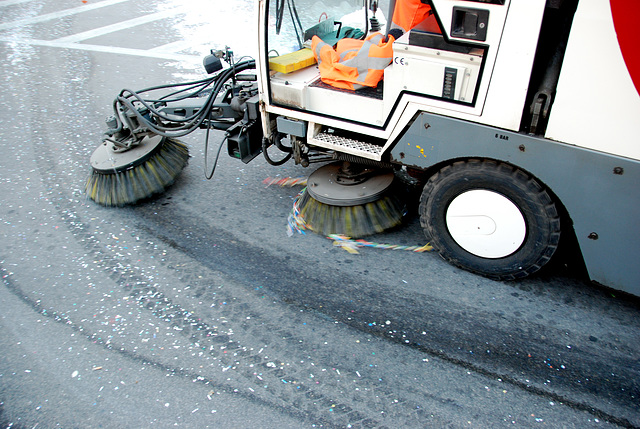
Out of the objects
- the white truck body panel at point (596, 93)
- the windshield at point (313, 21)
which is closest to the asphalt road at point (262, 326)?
the white truck body panel at point (596, 93)

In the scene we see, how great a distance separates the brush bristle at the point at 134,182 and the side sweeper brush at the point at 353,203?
1.29 meters

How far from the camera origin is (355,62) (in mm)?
3133

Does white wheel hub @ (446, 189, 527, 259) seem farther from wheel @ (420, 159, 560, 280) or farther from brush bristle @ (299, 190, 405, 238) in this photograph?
brush bristle @ (299, 190, 405, 238)

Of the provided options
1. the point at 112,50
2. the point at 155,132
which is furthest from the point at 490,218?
the point at 112,50

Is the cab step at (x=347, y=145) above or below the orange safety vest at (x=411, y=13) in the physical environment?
below

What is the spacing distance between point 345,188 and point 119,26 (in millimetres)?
6774

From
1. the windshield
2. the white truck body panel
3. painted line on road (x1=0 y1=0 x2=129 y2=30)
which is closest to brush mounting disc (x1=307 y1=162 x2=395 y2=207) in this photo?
the windshield

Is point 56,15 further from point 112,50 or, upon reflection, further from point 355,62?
point 355,62

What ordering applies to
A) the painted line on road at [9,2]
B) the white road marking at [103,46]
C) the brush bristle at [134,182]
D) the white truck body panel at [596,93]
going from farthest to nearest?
the painted line on road at [9,2] < the white road marking at [103,46] < the brush bristle at [134,182] < the white truck body panel at [596,93]

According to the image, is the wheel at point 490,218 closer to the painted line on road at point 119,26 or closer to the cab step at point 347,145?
the cab step at point 347,145

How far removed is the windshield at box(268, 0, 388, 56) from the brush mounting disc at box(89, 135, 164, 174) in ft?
4.36

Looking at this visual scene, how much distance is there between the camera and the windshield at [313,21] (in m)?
3.45

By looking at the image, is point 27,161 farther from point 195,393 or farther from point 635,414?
point 635,414

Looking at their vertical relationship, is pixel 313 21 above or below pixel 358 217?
above
